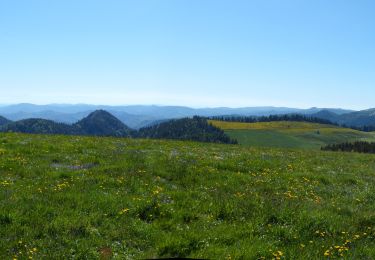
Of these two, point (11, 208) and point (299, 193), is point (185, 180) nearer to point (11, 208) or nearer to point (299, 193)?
point (299, 193)

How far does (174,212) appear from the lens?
13164 mm

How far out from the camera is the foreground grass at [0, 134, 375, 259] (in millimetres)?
10422

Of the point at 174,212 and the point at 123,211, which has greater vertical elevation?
the point at 123,211

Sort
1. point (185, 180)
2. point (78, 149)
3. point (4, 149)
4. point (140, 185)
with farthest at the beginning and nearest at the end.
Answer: point (78, 149), point (4, 149), point (185, 180), point (140, 185)

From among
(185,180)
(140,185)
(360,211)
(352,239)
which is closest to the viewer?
(352,239)

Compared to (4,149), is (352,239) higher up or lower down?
lower down

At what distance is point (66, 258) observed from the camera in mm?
9422

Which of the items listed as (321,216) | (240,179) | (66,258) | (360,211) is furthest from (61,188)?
(360,211)

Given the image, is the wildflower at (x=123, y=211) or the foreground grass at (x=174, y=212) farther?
the wildflower at (x=123, y=211)

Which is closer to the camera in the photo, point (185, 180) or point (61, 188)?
point (61, 188)

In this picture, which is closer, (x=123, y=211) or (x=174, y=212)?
(x=123, y=211)

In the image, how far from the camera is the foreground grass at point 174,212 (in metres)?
10.4

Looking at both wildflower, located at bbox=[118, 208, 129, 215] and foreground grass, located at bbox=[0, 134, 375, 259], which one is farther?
wildflower, located at bbox=[118, 208, 129, 215]

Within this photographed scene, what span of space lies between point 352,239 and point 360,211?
341cm
